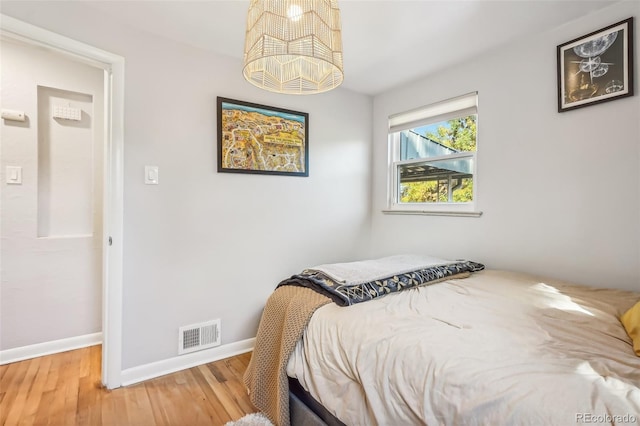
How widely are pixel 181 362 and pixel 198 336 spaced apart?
181 mm

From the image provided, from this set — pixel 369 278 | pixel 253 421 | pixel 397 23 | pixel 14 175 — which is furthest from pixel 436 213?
pixel 14 175

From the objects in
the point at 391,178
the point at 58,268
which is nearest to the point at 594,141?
the point at 391,178

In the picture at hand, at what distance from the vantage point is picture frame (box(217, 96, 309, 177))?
2.19 m

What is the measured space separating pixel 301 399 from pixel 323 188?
5.59ft

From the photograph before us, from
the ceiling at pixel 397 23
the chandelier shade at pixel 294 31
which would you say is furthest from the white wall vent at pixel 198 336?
the ceiling at pixel 397 23

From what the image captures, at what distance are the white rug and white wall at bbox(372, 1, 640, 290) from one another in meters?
1.72

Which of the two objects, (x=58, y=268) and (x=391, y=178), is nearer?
(x=58, y=268)

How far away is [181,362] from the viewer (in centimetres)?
204

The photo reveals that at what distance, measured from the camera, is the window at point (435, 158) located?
7.78 ft

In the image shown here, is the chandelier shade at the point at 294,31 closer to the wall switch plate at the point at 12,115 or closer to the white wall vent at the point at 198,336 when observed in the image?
the white wall vent at the point at 198,336

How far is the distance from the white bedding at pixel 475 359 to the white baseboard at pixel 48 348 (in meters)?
2.04

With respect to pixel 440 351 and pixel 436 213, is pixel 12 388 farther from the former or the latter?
pixel 436 213

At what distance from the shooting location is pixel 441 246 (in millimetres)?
2475

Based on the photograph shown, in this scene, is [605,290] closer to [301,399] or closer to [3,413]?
[301,399]
